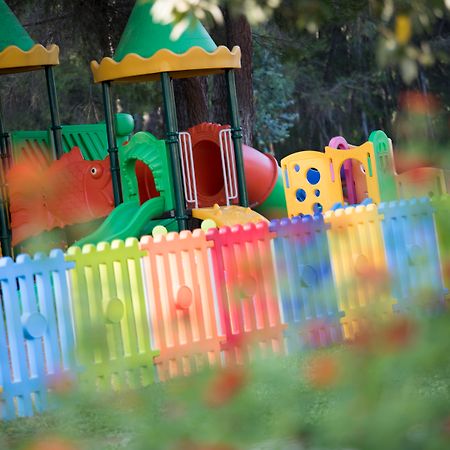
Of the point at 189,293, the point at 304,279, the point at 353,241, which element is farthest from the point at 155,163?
the point at 189,293

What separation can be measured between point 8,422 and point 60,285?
2.63 ft

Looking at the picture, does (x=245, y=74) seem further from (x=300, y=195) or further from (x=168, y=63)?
(x=168, y=63)

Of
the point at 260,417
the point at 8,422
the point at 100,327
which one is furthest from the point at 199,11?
the point at 8,422

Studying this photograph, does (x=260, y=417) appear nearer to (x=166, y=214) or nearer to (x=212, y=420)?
(x=212, y=420)

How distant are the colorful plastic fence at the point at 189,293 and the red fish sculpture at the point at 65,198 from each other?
4067mm

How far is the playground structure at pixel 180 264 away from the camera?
5461 millimetres

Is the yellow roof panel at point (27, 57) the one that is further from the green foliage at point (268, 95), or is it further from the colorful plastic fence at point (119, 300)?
the green foliage at point (268, 95)

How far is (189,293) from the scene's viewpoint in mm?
6094

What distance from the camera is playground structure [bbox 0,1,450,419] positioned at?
546 cm

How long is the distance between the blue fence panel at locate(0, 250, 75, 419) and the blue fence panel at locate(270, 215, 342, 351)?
1505mm

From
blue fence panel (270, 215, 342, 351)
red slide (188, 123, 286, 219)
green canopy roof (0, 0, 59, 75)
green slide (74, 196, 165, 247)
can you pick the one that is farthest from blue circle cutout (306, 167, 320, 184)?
blue fence panel (270, 215, 342, 351)

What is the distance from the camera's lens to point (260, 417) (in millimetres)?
1589

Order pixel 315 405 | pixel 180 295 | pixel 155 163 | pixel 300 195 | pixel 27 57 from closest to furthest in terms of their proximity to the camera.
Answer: pixel 315 405
pixel 180 295
pixel 155 163
pixel 27 57
pixel 300 195

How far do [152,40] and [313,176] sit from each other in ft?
8.54
